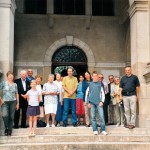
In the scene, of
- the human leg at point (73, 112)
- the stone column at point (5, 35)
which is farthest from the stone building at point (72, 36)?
the human leg at point (73, 112)

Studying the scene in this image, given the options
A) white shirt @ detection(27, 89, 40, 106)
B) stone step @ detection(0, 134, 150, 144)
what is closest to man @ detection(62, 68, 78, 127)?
stone step @ detection(0, 134, 150, 144)

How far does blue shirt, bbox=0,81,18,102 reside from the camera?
10555 mm

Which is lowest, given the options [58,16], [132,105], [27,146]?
[27,146]

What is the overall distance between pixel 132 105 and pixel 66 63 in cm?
700

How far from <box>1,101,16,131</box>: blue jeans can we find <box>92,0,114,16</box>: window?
8.77 m

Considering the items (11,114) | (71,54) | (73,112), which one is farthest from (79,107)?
(71,54)

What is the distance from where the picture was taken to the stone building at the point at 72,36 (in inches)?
689

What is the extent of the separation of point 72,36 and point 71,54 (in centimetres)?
90

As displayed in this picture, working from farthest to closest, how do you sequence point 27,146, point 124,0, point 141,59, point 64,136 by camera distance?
point 124,0
point 141,59
point 64,136
point 27,146

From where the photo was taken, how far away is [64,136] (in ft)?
34.6

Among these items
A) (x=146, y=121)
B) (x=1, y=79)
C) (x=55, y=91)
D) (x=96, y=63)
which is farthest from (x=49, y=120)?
(x=96, y=63)

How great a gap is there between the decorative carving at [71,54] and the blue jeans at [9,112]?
752 cm

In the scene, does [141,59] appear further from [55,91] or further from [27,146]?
[27,146]

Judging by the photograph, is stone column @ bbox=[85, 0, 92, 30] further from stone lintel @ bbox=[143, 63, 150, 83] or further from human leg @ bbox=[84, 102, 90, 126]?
human leg @ bbox=[84, 102, 90, 126]
